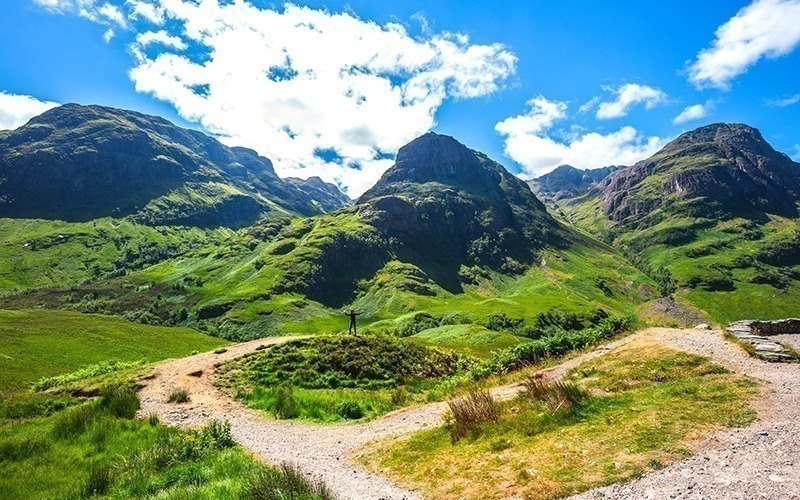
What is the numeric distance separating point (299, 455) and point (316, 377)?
18.0m

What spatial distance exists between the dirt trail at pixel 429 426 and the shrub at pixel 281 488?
6.93 ft

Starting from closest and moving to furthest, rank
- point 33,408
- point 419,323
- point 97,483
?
point 97,483 → point 33,408 → point 419,323

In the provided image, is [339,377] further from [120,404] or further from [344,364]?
[120,404]

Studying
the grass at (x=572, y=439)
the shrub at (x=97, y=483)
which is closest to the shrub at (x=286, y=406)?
the grass at (x=572, y=439)

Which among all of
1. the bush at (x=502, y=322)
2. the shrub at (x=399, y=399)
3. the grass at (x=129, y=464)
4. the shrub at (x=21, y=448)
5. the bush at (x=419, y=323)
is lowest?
the bush at (x=502, y=322)

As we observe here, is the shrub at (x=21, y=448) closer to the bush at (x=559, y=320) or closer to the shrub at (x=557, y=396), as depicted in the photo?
the shrub at (x=557, y=396)

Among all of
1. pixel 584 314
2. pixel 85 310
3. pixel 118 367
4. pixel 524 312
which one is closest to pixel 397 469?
pixel 118 367

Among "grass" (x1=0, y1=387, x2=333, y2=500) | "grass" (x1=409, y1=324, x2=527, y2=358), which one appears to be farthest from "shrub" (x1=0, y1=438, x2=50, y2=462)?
"grass" (x1=409, y1=324, x2=527, y2=358)

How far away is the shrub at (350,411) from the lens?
24.2 m

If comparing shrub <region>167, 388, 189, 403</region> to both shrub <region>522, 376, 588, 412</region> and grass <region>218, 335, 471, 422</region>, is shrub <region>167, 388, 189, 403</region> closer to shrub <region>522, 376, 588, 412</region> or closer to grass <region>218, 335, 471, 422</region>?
grass <region>218, 335, 471, 422</region>

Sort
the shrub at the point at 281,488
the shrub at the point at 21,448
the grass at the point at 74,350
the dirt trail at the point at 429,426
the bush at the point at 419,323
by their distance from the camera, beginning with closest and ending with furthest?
the dirt trail at the point at 429,426, the shrub at the point at 281,488, the shrub at the point at 21,448, the grass at the point at 74,350, the bush at the point at 419,323

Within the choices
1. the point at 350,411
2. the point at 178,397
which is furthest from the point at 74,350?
the point at 350,411

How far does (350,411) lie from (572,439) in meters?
15.0

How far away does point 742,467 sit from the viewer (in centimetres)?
945
